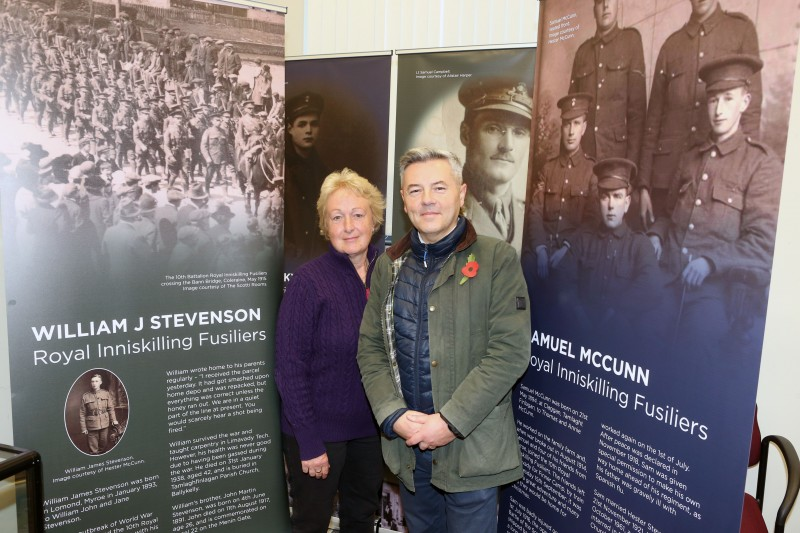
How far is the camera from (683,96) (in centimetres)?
137

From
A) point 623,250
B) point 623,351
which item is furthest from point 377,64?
point 623,351

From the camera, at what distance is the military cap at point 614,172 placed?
1.52m

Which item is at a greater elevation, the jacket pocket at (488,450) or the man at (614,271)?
the man at (614,271)

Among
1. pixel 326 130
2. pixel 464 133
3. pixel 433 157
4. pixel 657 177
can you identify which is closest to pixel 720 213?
pixel 657 177

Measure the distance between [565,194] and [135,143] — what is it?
1526mm

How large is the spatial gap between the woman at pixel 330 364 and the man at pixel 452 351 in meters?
0.23

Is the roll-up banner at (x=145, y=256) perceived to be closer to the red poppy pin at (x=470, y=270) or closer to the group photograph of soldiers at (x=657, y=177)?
the red poppy pin at (x=470, y=270)

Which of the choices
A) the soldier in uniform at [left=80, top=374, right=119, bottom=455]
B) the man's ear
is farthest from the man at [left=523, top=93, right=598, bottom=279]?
the soldier in uniform at [left=80, top=374, right=119, bottom=455]

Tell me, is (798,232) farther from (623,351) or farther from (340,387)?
(340,387)

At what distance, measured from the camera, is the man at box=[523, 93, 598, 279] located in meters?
1.67

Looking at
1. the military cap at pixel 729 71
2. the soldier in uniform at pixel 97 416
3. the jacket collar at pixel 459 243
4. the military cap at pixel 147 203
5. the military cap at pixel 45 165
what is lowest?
the soldier in uniform at pixel 97 416

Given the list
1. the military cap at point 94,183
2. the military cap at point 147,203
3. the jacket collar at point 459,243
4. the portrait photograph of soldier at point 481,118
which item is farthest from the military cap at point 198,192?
the portrait photograph of soldier at point 481,118

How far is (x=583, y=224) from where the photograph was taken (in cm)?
168

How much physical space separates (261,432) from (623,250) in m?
1.68
